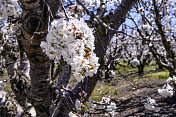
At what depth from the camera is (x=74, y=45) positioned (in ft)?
2.58

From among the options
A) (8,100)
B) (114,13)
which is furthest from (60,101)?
(114,13)

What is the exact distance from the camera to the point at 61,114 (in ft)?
7.59

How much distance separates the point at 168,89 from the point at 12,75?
13.0 ft

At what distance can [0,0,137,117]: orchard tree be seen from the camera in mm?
830

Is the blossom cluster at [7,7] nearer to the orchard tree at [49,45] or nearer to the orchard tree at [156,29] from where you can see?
the orchard tree at [49,45]

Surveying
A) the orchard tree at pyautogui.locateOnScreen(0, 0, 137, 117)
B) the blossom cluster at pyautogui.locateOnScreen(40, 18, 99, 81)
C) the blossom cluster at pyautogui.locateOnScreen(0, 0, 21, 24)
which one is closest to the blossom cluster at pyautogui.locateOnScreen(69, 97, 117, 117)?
the orchard tree at pyautogui.locateOnScreen(0, 0, 137, 117)

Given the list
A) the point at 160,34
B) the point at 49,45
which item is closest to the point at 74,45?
the point at 49,45

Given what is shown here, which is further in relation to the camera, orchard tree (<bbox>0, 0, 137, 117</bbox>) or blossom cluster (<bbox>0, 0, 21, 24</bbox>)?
blossom cluster (<bbox>0, 0, 21, 24</bbox>)

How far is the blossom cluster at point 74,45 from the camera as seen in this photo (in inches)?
31.4

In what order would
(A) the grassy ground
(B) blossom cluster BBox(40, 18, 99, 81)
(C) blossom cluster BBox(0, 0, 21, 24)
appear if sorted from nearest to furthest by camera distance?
(B) blossom cluster BBox(40, 18, 99, 81) < (C) blossom cluster BBox(0, 0, 21, 24) < (A) the grassy ground

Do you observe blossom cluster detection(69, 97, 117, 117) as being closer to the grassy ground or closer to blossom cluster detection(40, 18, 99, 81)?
blossom cluster detection(40, 18, 99, 81)

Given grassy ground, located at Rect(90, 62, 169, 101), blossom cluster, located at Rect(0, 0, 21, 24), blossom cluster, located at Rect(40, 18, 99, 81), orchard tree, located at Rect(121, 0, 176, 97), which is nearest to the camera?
blossom cluster, located at Rect(40, 18, 99, 81)

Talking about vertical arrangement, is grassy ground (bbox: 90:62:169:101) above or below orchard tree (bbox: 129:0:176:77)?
below

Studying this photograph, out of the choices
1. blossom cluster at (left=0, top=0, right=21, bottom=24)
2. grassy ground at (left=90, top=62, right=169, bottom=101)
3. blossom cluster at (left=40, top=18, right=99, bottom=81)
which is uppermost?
blossom cluster at (left=0, top=0, right=21, bottom=24)
